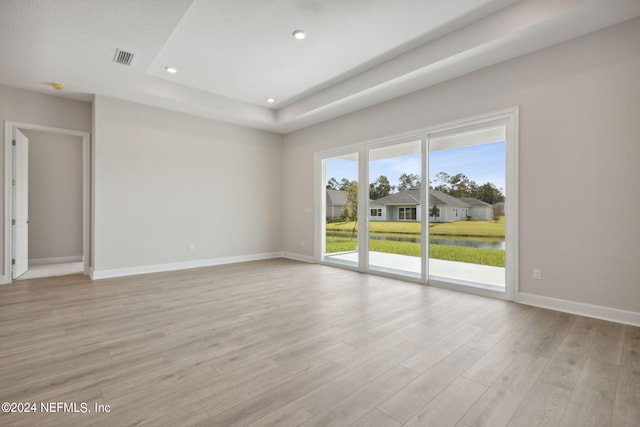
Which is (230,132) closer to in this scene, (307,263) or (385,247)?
(307,263)

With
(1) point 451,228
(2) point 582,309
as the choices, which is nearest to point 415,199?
(1) point 451,228

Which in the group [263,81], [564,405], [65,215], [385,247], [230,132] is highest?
[263,81]

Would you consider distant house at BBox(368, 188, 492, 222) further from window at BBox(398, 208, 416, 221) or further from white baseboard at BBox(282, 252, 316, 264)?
white baseboard at BBox(282, 252, 316, 264)

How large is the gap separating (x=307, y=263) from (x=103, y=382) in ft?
15.0

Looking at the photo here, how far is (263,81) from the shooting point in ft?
16.1

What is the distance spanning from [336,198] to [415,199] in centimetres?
190

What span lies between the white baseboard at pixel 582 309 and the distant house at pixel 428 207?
1114 millimetres

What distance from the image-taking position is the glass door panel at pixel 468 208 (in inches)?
155

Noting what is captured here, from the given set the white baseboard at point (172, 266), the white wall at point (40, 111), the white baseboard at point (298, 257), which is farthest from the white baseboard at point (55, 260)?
the white baseboard at point (298, 257)

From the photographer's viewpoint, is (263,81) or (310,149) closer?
(263,81)

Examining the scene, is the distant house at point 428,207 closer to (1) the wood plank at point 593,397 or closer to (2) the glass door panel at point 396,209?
(2) the glass door panel at point 396,209

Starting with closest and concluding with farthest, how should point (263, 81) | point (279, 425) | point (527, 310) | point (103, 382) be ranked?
point (279, 425) → point (103, 382) → point (527, 310) → point (263, 81)

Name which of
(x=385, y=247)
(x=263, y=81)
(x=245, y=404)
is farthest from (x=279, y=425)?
(x=263, y=81)

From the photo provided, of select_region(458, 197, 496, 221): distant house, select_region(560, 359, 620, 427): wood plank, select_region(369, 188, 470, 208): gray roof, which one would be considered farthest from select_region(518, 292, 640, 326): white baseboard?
select_region(369, 188, 470, 208): gray roof
